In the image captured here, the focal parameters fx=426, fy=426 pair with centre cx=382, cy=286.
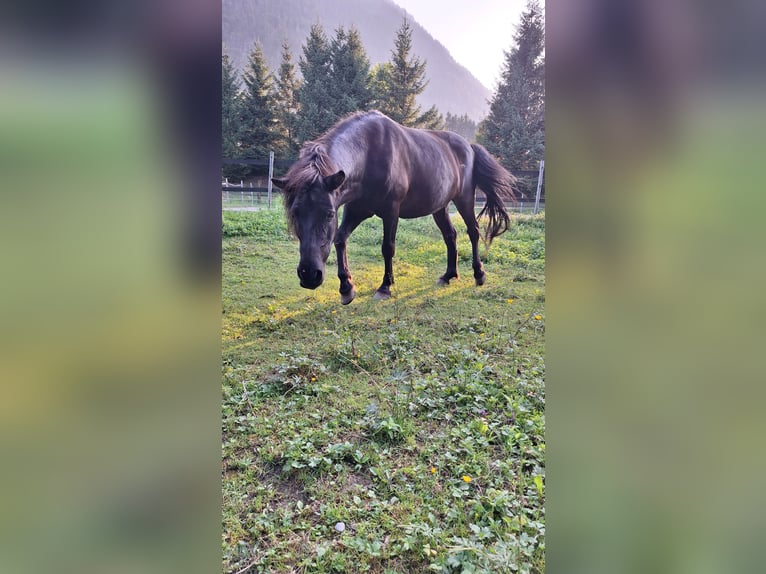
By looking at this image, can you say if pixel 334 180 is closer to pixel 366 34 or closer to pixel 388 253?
pixel 388 253

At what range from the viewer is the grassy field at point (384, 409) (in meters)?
1.53

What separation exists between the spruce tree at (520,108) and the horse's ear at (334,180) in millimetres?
1005

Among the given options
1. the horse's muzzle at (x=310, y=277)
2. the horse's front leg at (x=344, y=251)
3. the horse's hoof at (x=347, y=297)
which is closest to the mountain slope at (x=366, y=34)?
the horse's front leg at (x=344, y=251)

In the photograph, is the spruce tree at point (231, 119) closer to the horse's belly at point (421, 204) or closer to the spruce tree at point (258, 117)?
the spruce tree at point (258, 117)

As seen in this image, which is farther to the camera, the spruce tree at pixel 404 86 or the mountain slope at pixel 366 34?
the spruce tree at pixel 404 86

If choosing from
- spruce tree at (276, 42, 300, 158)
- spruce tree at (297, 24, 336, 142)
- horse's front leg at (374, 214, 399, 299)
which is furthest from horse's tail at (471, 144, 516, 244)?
spruce tree at (276, 42, 300, 158)

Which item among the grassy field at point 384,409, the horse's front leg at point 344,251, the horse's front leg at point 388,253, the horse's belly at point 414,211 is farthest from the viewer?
the horse's belly at point 414,211

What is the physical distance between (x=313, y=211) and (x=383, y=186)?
65 cm

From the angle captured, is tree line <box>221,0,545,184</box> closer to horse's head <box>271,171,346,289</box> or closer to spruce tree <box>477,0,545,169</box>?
spruce tree <box>477,0,545,169</box>

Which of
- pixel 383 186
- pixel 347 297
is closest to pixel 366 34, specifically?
pixel 383 186

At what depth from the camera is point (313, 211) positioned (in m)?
2.27

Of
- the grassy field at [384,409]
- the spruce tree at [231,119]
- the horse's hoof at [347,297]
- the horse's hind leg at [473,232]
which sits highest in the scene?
the spruce tree at [231,119]
